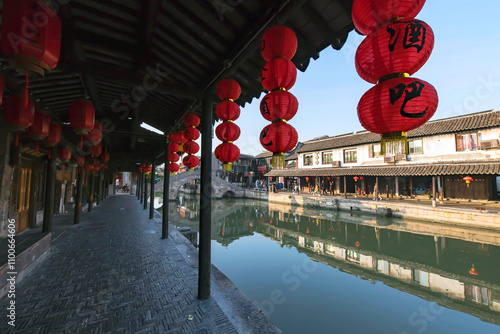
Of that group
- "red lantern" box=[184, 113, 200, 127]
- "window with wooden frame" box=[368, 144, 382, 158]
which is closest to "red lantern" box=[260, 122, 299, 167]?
→ "red lantern" box=[184, 113, 200, 127]

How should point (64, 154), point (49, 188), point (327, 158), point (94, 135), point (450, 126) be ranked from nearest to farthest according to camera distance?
point (94, 135), point (49, 188), point (64, 154), point (450, 126), point (327, 158)

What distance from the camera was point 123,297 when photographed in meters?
3.55

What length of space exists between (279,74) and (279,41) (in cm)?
35

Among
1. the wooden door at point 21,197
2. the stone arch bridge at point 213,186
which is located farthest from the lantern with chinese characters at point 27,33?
the stone arch bridge at point 213,186

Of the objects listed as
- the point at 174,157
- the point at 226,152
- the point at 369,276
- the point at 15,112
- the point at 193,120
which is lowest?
the point at 369,276

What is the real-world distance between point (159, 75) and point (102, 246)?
5.46 m

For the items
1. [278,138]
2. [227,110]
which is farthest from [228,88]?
[278,138]

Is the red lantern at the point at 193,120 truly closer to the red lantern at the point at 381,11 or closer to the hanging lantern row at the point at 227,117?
the hanging lantern row at the point at 227,117

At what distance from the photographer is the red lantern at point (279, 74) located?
2391 millimetres

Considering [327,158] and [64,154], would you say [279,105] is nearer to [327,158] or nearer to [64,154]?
[64,154]

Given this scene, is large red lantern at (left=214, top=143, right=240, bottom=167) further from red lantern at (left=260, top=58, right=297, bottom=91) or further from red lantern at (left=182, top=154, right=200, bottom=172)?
red lantern at (left=182, top=154, right=200, bottom=172)

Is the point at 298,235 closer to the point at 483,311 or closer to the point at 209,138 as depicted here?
the point at 483,311

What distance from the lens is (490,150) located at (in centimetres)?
1351

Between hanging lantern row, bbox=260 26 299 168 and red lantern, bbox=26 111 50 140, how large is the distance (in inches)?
175
